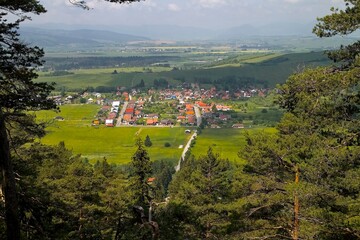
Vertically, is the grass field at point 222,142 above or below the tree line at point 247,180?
below

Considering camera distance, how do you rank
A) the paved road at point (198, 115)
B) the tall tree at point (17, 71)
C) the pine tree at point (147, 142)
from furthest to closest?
the paved road at point (198, 115), the pine tree at point (147, 142), the tall tree at point (17, 71)

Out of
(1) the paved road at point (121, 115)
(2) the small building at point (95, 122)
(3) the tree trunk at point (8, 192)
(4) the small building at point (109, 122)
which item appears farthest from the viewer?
(1) the paved road at point (121, 115)

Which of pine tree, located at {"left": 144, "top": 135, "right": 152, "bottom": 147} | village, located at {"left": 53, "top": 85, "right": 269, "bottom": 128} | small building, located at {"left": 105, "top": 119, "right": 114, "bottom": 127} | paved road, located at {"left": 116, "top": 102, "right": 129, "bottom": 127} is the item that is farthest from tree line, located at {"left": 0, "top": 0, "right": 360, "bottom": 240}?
paved road, located at {"left": 116, "top": 102, "right": 129, "bottom": 127}

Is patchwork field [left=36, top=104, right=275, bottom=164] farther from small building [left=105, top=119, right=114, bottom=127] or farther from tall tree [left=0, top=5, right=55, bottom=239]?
tall tree [left=0, top=5, right=55, bottom=239]

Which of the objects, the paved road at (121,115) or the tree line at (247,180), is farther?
the paved road at (121,115)

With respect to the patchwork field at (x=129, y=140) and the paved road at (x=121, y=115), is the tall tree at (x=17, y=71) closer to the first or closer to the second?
the patchwork field at (x=129, y=140)

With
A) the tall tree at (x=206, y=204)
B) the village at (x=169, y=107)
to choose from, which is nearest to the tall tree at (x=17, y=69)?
the tall tree at (x=206, y=204)

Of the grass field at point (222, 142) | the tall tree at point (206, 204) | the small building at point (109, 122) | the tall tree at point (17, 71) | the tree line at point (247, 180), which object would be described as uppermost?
the tall tree at point (17, 71)
